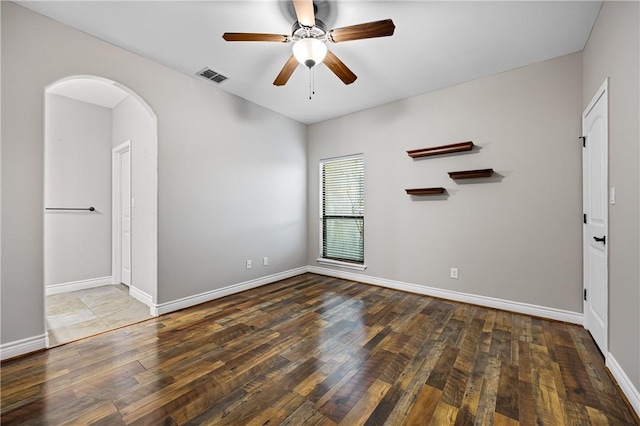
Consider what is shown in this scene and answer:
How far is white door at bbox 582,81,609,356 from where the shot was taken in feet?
6.77

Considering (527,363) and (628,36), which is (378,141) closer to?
(628,36)

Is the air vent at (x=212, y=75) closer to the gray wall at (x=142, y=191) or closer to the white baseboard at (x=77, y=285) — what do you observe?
the gray wall at (x=142, y=191)

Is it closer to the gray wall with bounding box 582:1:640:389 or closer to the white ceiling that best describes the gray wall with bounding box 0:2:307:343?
the white ceiling

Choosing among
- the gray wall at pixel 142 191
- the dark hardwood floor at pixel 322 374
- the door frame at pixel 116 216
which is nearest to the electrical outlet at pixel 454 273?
the dark hardwood floor at pixel 322 374

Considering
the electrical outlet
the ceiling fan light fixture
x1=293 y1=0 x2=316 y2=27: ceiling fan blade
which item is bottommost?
the electrical outlet

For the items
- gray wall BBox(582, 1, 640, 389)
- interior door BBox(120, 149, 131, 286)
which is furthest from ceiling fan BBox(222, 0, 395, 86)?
interior door BBox(120, 149, 131, 286)

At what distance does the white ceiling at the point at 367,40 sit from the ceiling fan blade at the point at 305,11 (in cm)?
31

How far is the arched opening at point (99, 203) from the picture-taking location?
328 cm

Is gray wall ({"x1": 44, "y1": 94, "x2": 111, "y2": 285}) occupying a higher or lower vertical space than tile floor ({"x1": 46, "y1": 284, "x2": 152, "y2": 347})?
higher

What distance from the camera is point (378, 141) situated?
13.5 ft

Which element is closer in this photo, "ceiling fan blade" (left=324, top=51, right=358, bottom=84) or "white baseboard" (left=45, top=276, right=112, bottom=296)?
"ceiling fan blade" (left=324, top=51, right=358, bottom=84)

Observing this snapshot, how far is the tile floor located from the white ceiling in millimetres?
2807

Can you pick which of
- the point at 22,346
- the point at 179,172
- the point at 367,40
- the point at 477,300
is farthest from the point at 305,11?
the point at 477,300

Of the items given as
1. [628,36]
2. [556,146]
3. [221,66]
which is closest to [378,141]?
[556,146]
